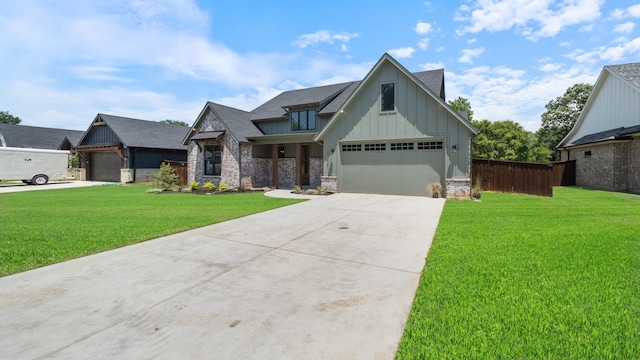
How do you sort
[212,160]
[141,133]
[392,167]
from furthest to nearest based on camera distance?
[141,133] < [212,160] < [392,167]

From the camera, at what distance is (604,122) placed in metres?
20.3

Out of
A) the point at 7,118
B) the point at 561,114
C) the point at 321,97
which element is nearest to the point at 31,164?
the point at 321,97

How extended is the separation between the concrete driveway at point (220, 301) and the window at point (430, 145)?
28.7ft

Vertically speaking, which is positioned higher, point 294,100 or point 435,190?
point 294,100

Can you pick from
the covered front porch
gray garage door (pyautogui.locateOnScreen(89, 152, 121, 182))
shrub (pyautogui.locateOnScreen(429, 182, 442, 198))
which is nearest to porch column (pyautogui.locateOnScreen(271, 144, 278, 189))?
the covered front porch

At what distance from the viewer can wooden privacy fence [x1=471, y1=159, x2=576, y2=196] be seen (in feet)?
45.2

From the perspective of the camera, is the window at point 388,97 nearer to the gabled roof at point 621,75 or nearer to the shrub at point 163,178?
the shrub at point 163,178

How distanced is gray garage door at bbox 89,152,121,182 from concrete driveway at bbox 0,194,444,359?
85.7 ft

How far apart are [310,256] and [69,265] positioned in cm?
384

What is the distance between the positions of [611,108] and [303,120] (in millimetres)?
21267

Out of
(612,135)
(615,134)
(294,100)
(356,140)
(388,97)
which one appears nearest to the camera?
(388,97)

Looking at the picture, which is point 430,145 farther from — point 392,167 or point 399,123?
point 392,167

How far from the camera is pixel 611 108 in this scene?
19531 mm

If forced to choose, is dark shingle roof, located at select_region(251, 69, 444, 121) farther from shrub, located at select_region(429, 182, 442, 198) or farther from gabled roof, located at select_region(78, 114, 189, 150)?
gabled roof, located at select_region(78, 114, 189, 150)
